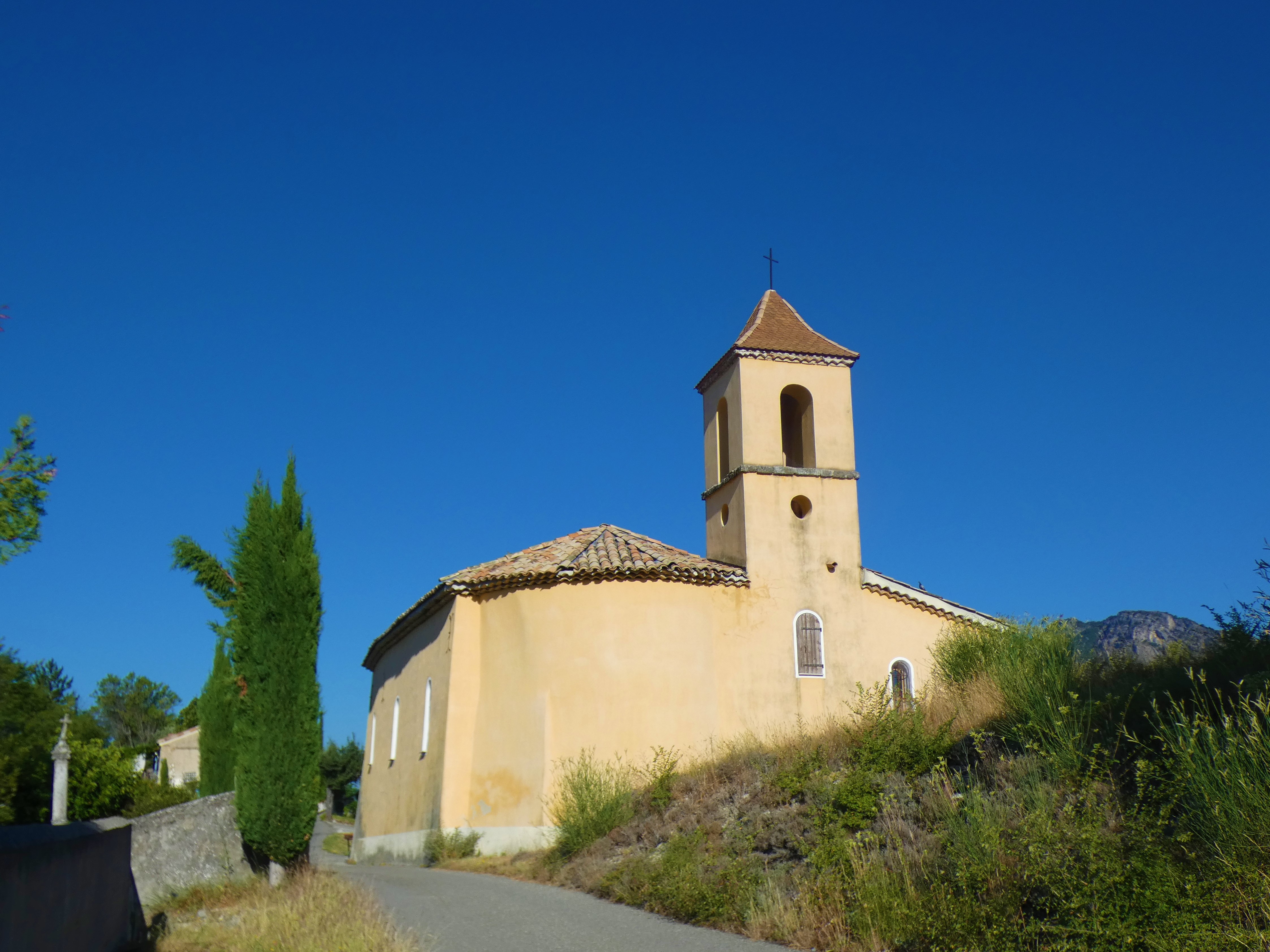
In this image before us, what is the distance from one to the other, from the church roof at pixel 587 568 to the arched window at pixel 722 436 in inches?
114

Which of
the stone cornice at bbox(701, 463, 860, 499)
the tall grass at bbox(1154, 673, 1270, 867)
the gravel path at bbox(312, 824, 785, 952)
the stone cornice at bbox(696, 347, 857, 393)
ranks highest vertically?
the stone cornice at bbox(696, 347, 857, 393)

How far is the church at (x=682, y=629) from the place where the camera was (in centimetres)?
2117

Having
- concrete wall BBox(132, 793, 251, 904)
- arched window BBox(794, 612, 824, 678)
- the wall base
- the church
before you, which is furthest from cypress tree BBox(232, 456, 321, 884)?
arched window BBox(794, 612, 824, 678)

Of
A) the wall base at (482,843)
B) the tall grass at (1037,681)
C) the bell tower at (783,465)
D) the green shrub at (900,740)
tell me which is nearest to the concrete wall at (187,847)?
the wall base at (482,843)

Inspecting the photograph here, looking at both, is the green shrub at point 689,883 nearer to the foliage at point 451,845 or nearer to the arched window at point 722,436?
the foliage at point 451,845

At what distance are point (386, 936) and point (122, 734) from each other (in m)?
84.8

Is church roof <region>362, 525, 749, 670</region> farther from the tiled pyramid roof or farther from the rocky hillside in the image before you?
the rocky hillside

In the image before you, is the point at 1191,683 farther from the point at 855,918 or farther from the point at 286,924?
the point at 286,924

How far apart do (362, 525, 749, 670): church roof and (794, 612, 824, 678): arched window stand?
174 cm

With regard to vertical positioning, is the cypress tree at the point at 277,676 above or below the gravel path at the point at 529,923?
above

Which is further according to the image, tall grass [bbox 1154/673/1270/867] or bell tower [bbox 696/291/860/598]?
bell tower [bbox 696/291/860/598]

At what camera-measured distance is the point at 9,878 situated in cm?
702

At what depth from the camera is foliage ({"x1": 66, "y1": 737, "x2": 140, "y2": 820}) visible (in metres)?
26.0

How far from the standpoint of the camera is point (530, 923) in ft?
37.7
